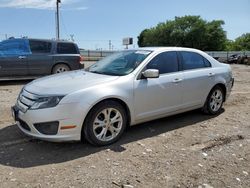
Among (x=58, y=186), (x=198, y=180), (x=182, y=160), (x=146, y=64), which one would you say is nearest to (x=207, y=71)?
(x=146, y=64)

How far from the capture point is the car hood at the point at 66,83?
456cm

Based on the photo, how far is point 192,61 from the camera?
20.7 ft

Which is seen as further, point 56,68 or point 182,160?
point 56,68

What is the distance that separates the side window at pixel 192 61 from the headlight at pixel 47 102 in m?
2.69

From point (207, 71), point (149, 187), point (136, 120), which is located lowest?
point (149, 187)

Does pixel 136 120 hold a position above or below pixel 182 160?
above

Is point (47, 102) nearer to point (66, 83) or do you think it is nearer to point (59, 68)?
point (66, 83)

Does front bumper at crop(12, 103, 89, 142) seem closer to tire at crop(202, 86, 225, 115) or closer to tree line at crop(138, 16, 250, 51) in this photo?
tire at crop(202, 86, 225, 115)

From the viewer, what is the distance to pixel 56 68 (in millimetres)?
11977

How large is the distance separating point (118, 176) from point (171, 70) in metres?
2.57

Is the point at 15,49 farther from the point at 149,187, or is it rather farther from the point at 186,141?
the point at 149,187

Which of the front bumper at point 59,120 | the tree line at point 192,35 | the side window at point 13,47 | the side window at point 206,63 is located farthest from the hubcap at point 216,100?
the tree line at point 192,35

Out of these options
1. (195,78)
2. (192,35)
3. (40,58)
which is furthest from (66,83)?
(192,35)

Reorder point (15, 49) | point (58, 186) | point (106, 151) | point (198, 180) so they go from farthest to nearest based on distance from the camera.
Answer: point (15, 49), point (106, 151), point (198, 180), point (58, 186)
